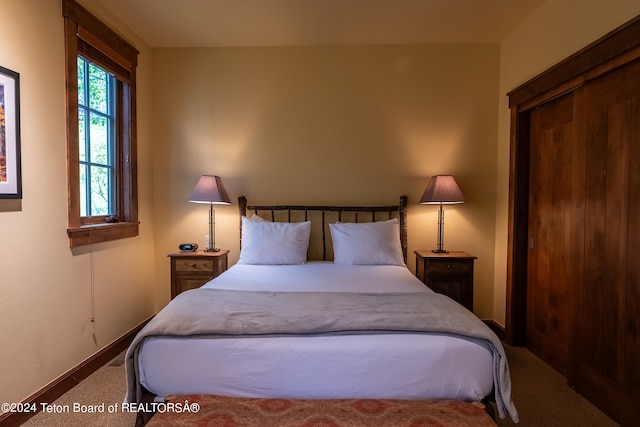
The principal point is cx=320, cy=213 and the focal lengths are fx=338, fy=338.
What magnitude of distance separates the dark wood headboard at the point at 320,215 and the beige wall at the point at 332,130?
94 mm

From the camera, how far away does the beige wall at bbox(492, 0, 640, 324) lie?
211cm

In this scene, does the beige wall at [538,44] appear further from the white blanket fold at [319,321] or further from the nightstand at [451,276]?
the white blanket fold at [319,321]

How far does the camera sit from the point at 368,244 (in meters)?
3.01

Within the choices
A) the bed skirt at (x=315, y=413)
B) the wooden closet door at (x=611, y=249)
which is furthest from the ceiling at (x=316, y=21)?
the bed skirt at (x=315, y=413)

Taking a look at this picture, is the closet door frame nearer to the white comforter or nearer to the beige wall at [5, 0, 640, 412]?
the beige wall at [5, 0, 640, 412]

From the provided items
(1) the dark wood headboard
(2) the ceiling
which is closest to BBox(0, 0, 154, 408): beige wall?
(2) the ceiling

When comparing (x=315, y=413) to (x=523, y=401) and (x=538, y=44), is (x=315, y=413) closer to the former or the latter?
(x=523, y=401)

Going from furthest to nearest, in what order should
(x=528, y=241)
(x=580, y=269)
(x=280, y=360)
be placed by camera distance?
(x=528, y=241) → (x=580, y=269) → (x=280, y=360)

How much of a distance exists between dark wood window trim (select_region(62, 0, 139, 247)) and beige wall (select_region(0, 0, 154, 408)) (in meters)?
0.06

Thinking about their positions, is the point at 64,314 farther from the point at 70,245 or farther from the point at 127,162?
the point at 127,162

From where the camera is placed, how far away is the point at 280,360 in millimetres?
1520

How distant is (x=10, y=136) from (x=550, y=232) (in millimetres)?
3735

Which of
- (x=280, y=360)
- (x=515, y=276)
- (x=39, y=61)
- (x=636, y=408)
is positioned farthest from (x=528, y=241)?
(x=39, y=61)

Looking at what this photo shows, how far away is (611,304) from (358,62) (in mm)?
2840
